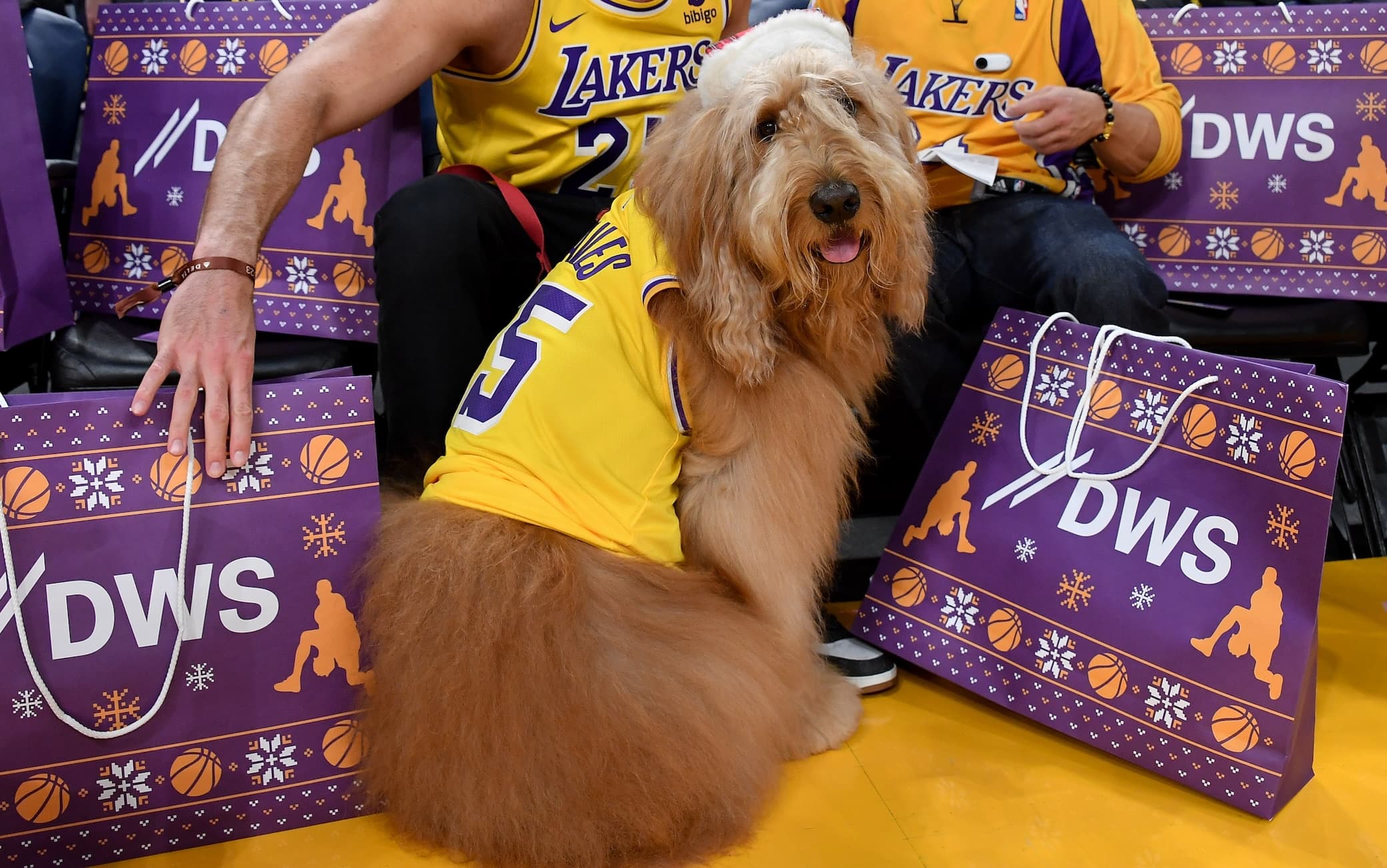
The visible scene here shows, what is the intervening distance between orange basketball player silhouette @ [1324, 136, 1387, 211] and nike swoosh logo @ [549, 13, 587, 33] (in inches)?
67.2

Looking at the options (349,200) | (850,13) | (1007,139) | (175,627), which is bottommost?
(175,627)

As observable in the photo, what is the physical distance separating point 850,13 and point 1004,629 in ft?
4.24

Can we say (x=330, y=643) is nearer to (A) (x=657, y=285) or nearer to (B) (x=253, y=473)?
(B) (x=253, y=473)

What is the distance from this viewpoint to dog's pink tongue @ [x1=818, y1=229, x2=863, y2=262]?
4.66 ft

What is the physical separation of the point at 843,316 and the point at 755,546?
14.2 inches

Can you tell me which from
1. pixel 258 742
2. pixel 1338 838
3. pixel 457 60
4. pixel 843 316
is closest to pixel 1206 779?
pixel 1338 838

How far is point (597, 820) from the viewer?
49.9 inches

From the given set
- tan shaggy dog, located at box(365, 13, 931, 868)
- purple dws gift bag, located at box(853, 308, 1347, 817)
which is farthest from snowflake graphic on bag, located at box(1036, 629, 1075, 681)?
tan shaggy dog, located at box(365, 13, 931, 868)

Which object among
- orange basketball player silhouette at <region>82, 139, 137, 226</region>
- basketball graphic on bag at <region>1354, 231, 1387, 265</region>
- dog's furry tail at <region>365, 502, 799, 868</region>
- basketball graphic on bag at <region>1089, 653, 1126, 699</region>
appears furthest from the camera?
basketball graphic on bag at <region>1354, 231, 1387, 265</region>

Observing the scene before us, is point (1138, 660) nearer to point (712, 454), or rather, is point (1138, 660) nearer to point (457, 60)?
point (712, 454)

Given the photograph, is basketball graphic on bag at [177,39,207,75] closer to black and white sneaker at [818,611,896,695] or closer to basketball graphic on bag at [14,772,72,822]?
basketball graphic on bag at [14,772,72,822]

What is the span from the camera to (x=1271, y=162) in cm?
232

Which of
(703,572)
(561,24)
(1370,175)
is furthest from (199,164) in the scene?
(1370,175)

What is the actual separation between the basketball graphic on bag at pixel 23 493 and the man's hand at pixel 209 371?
0.49ft
